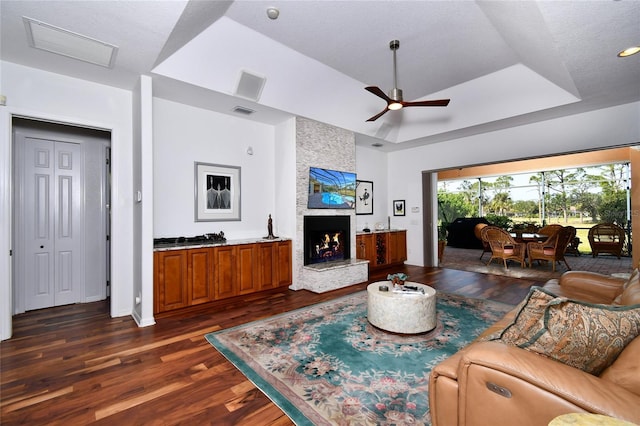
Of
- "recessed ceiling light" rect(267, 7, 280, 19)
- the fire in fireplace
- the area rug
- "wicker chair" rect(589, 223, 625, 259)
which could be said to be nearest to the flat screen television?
the fire in fireplace

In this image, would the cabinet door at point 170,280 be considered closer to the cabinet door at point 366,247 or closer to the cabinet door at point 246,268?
the cabinet door at point 246,268

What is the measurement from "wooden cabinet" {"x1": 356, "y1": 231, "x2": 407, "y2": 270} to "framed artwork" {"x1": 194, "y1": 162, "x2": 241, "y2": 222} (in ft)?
9.22

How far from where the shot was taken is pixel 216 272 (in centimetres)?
411

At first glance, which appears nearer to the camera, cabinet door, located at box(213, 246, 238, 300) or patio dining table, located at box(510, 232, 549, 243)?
cabinet door, located at box(213, 246, 238, 300)

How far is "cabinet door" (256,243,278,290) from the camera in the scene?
15.0 feet

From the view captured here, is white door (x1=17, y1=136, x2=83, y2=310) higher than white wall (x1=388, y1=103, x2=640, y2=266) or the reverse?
the reverse

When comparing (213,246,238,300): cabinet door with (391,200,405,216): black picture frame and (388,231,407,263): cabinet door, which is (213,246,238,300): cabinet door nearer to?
(388,231,407,263): cabinet door

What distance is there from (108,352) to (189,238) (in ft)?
6.00

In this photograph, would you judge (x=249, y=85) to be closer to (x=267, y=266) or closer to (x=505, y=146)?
(x=267, y=266)

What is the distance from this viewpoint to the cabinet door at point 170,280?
11.9 ft

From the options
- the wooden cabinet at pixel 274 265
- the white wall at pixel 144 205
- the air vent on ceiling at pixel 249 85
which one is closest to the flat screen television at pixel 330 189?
the wooden cabinet at pixel 274 265

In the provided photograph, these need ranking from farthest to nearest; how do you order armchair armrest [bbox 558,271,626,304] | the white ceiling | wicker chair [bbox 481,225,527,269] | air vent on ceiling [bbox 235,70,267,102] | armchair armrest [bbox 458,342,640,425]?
wicker chair [bbox 481,225,527,269], air vent on ceiling [bbox 235,70,267,102], armchair armrest [bbox 558,271,626,304], the white ceiling, armchair armrest [bbox 458,342,640,425]

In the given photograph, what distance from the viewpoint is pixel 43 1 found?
2.29 m

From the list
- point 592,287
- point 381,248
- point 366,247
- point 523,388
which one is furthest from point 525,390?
point 381,248
